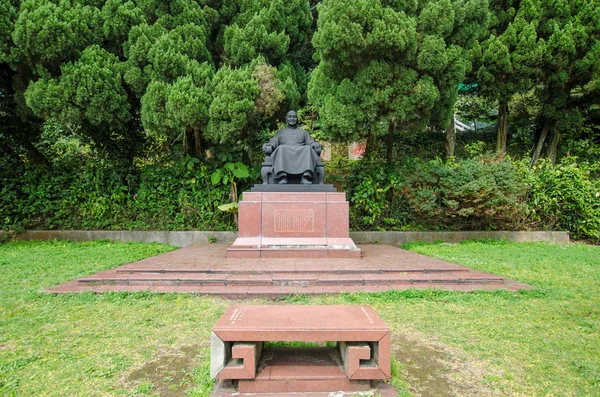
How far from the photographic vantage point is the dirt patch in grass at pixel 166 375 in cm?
220

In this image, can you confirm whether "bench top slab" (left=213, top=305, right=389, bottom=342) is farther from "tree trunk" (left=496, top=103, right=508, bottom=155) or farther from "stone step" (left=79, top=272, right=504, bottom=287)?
"tree trunk" (left=496, top=103, right=508, bottom=155)

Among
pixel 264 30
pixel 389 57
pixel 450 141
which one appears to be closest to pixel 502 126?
pixel 450 141

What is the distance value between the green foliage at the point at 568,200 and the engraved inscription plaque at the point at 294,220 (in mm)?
5393

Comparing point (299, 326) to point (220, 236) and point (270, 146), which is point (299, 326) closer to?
point (270, 146)

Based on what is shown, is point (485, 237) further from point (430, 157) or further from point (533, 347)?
point (533, 347)

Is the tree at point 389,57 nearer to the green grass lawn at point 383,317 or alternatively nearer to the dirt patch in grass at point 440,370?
the green grass lawn at point 383,317

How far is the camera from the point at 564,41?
836 centimetres

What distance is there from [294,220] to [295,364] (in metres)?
3.97

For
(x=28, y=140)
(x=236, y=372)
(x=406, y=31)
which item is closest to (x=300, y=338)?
(x=236, y=372)

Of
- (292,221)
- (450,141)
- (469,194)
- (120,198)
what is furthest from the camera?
(450,141)

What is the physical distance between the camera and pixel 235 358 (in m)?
2.13

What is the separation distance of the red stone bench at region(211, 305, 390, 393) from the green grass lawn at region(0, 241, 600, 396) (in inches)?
9.4

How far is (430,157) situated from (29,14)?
982 centimetres

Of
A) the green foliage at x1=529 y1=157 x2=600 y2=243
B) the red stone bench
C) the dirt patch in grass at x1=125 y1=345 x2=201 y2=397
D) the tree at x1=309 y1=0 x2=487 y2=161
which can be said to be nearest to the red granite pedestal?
the tree at x1=309 y1=0 x2=487 y2=161
